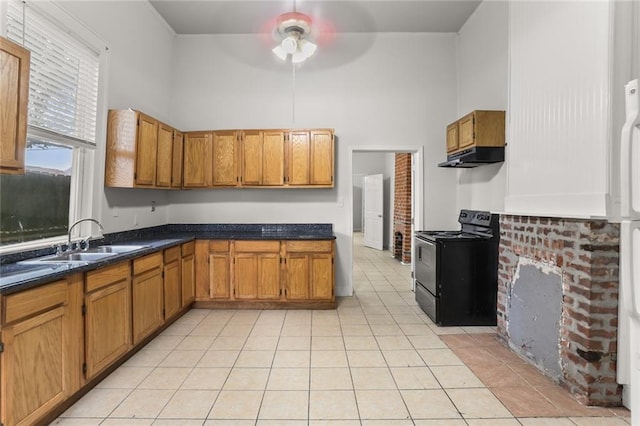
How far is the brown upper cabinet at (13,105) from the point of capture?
174 centimetres

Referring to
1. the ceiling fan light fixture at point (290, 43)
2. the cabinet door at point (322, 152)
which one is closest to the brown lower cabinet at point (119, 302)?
the cabinet door at point (322, 152)

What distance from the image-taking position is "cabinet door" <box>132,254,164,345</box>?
2.71 m

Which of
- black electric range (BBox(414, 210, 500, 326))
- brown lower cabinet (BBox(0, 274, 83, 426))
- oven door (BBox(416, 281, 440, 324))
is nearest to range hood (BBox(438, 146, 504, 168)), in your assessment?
black electric range (BBox(414, 210, 500, 326))

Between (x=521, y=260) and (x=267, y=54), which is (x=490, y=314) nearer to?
(x=521, y=260)

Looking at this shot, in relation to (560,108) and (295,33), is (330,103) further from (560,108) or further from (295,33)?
(560,108)

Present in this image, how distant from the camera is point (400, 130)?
4.57 meters

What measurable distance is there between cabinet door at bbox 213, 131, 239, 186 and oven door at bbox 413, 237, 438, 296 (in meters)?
2.56

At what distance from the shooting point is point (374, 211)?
8609mm

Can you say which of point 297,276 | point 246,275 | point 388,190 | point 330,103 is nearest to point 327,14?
point 330,103

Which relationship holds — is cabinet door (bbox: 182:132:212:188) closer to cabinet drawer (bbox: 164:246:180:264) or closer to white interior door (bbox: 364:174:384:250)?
cabinet drawer (bbox: 164:246:180:264)

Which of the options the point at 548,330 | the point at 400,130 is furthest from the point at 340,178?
the point at 548,330

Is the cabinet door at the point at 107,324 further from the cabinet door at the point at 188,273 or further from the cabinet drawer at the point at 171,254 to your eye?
the cabinet door at the point at 188,273

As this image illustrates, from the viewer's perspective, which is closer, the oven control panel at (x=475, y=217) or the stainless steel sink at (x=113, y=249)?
the stainless steel sink at (x=113, y=249)

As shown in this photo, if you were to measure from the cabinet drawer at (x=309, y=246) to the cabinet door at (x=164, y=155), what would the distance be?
5.62 ft
